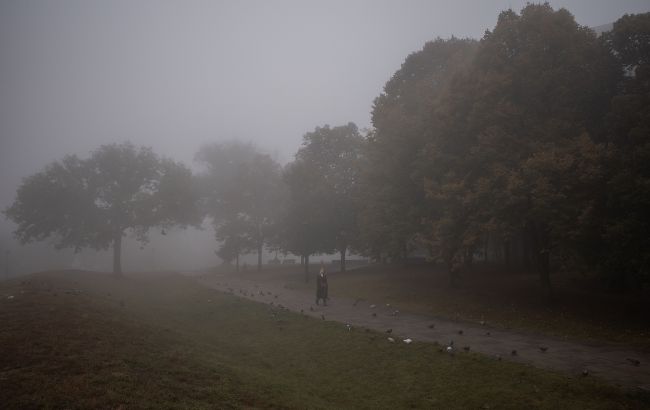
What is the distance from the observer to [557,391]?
31.6ft

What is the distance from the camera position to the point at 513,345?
45.5ft

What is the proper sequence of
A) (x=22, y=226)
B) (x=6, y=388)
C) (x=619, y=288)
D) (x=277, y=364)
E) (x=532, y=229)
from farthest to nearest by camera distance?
1. (x=22, y=226)
2. (x=619, y=288)
3. (x=532, y=229)
4. (x=277, y=364)
5. (x=6, y=388)

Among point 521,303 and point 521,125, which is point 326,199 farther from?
point 521,303

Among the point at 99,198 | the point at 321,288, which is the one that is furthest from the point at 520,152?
the point at 99,198

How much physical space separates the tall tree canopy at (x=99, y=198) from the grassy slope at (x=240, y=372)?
29.4 meters

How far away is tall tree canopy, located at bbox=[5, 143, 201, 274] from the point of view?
42.8m

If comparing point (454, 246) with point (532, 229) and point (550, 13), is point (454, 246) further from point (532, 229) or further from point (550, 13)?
point (550, 13)

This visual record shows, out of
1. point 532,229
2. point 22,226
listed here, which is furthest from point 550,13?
point 22,226

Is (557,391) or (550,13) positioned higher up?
(550,13)

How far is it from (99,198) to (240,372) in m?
42.8

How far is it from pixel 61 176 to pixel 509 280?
50143 millimetres

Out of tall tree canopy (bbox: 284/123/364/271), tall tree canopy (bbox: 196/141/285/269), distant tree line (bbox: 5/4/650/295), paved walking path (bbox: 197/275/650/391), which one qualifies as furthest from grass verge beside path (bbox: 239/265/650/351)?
tall tree canopy (bbox: 196/141/285/269)

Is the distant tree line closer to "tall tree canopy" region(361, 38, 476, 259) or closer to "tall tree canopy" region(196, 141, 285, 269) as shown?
"tall tree canopy" region(361, 38, 476, 259)

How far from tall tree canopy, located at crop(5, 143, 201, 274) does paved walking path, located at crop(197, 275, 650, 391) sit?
31052mm
